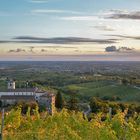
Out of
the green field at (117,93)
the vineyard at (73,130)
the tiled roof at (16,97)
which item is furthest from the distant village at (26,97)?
the vineyard at (73,130)

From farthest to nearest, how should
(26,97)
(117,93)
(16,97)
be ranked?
(117,93) < (26,97) < (16,97)

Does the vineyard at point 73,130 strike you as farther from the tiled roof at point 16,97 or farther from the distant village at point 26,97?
the tiled roof at point 16,97

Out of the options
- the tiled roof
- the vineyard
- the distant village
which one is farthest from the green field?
the vineyard

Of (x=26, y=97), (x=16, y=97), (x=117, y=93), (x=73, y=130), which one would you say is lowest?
(x=117, y=93)

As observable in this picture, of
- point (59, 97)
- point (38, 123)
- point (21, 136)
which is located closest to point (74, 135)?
point (21, 136)

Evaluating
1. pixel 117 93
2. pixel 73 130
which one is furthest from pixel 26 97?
pixel 73 130

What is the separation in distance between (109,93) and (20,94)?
2067 cm

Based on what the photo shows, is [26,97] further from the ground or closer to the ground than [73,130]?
closer to the ground

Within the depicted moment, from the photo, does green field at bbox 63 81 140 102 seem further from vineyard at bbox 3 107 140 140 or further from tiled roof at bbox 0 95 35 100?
vineyard at bbox 3 107 140 140

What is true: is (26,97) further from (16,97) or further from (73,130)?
(73,130)

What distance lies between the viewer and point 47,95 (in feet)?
217

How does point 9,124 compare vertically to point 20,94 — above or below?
above

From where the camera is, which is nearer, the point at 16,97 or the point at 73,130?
the point at 73,130

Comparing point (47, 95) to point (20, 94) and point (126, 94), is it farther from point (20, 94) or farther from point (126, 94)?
point (126, 94)
